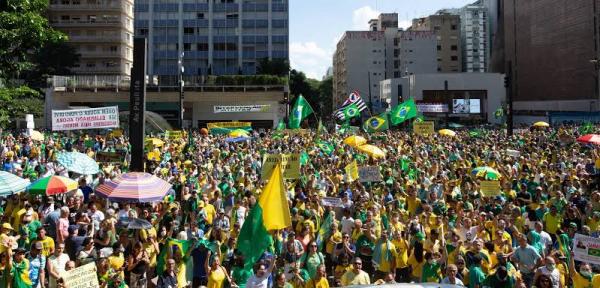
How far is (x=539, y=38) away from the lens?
83.2m

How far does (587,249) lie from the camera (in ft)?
29.7

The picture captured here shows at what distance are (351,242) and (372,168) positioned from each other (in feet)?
18.4

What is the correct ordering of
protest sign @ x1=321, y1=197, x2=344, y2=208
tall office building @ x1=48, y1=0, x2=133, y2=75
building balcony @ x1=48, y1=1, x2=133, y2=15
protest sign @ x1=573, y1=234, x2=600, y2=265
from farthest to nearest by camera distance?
1. tall office building @ x1=48, y1=0, x2=133, y2=75
2. building balcony @ x1=48, y1=1, x2=133, y2=15
3. protest sign @ x1=321, y1=197, x2=344, y2=208
4. protest sign @ x1=573, y1=234, x2=600, y2=265

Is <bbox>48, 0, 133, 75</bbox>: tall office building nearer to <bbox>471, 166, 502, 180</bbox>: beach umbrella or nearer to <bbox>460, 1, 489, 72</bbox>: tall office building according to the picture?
<bbox>460, 1, 489, 72</bbox>: tall office building

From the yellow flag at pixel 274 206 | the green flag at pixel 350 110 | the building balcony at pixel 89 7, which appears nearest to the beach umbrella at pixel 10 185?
the yellow flag at pixel 274 206

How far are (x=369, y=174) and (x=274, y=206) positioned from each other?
762cm

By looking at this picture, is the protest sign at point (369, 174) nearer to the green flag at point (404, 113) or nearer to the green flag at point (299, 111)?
the green flag at point (299, 111)

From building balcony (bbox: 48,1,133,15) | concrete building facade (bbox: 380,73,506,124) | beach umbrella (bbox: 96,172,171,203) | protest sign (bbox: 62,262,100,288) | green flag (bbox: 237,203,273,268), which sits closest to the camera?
protest sign (bbox: 62,262,100,288)

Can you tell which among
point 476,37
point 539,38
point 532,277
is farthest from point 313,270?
point 476,37

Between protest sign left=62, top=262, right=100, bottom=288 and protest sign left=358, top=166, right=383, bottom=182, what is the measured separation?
946cm

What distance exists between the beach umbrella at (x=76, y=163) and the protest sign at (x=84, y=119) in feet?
17.2

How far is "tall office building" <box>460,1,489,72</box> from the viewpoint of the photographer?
4756 inches

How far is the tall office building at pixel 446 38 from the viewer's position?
4454 inches

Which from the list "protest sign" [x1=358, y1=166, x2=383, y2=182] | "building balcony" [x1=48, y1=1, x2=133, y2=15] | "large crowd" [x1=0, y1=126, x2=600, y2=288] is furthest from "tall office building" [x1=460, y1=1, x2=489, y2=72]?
"protest sign" [x1=358, y1=166, x2=383, y2=182]
